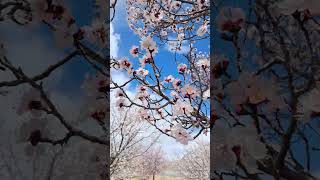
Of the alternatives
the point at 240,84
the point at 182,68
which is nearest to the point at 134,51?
the point at 182,68

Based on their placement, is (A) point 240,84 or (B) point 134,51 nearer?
(A) point 240,84

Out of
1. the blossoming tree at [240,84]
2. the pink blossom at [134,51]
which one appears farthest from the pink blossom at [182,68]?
the blossoming tree at [240,84]

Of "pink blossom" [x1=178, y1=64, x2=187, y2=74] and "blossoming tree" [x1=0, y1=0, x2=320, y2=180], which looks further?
"pink blossom" [x1=178, y1=64, x2=187, y2=74]

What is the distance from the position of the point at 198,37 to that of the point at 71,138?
0.87 metres

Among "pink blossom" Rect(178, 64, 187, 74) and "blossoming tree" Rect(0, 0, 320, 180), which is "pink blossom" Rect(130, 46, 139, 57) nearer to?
"pink blossom" Rect(178, 64, 187, 74)

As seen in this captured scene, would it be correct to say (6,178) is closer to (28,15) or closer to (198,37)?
(28,15)

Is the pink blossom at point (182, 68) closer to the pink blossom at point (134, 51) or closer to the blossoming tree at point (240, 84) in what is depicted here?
the pink blossom at point (134, 51)

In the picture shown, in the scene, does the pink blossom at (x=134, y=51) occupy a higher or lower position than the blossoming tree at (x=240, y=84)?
higher

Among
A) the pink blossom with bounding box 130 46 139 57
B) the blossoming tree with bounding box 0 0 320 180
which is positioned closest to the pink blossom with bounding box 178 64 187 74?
the pink blossom with bounding box 130 46 139 57

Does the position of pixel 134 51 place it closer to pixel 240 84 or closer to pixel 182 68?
pixel 182 68

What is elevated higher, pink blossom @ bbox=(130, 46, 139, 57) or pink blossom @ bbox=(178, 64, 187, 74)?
pink blossom @ bbox=(130, 46, 139, 57)

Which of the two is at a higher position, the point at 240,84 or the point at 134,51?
the point at 134,51

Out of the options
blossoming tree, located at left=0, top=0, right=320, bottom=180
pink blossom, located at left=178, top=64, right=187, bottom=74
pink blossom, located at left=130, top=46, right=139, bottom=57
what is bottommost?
blossoming tree, located at left=0, top=0, right=320, bottom=180

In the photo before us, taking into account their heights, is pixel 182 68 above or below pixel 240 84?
above
